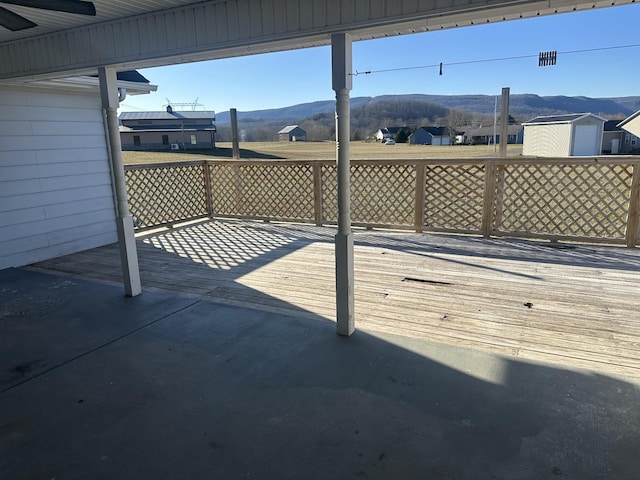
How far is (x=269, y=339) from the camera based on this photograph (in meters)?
2.92

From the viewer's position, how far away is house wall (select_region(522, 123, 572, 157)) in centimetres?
2494

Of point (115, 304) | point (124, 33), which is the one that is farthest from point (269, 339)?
point (124, 33)

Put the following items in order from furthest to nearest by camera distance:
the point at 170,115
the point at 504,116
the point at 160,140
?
the point at 170,115
the point at 160,140
the point at 504,116

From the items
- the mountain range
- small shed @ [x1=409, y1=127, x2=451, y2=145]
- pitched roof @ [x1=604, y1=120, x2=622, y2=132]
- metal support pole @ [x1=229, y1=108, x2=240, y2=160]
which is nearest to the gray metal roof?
the mountain range

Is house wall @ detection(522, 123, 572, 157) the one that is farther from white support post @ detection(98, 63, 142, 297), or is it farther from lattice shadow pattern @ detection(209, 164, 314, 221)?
white support post @ detection(98, 63, 142, 297)

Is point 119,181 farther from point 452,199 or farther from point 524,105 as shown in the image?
point 524,105

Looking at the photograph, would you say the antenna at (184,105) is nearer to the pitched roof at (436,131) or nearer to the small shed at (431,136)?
the small shed at (431,136)

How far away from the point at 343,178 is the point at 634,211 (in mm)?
4045

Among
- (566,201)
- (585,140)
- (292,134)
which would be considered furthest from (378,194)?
(585,140)

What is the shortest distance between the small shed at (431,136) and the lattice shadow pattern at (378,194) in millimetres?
26268

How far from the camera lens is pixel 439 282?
404 cm

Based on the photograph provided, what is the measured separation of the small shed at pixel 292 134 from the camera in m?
17.8

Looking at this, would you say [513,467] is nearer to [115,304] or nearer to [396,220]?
[115,304]

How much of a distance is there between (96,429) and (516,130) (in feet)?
120
